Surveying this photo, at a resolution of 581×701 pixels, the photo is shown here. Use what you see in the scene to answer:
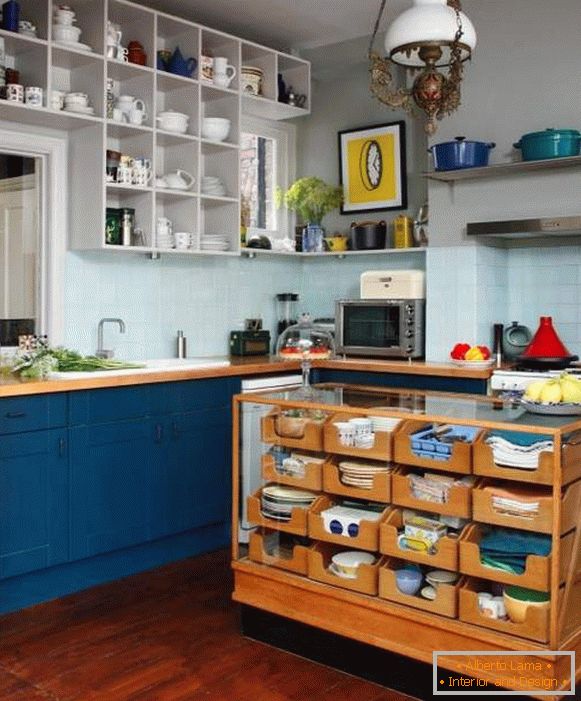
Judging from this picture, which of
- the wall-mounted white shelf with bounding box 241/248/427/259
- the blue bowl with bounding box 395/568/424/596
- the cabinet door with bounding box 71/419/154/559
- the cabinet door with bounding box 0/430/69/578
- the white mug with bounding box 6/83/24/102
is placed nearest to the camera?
the blue bowl with bounding box 395/568/424/596

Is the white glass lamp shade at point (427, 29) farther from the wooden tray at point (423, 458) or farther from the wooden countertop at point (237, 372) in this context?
the wooden countertop at point (237, 372)

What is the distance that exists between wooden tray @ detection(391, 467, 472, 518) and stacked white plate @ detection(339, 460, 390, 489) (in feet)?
0.19

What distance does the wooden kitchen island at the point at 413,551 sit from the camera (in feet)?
8.41

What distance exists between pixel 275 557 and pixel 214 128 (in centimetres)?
270

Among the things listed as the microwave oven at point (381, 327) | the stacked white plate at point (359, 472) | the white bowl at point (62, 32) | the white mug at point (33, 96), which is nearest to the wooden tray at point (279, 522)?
the stacked white plate at point (359, 472)

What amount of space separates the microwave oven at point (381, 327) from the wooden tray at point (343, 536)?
2.14 meters

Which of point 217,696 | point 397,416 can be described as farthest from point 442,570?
point 217,696

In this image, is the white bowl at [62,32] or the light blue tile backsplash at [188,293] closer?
the white bowl at [62,32]

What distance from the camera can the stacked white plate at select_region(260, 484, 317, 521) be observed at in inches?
124

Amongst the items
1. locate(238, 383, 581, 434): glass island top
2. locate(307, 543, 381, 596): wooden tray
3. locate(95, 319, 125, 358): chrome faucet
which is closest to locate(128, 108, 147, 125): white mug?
locate(95, 319, 125, 358): chrome faucet

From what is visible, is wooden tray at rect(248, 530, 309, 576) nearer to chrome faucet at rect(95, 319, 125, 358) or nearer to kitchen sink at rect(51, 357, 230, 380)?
kitchen sink at rect(51, 357, 230, 380)

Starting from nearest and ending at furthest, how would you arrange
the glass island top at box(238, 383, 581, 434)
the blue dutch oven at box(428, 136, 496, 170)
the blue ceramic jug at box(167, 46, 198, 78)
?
the glass island top at box(238, 383, 581, 434)
the blue dutch oven at box(428, 136, 496, 170)
the blue ceramic jug at box(167, 46, 198, 78)

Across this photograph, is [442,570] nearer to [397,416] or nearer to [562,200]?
[397,416]

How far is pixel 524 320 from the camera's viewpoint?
5090mm
